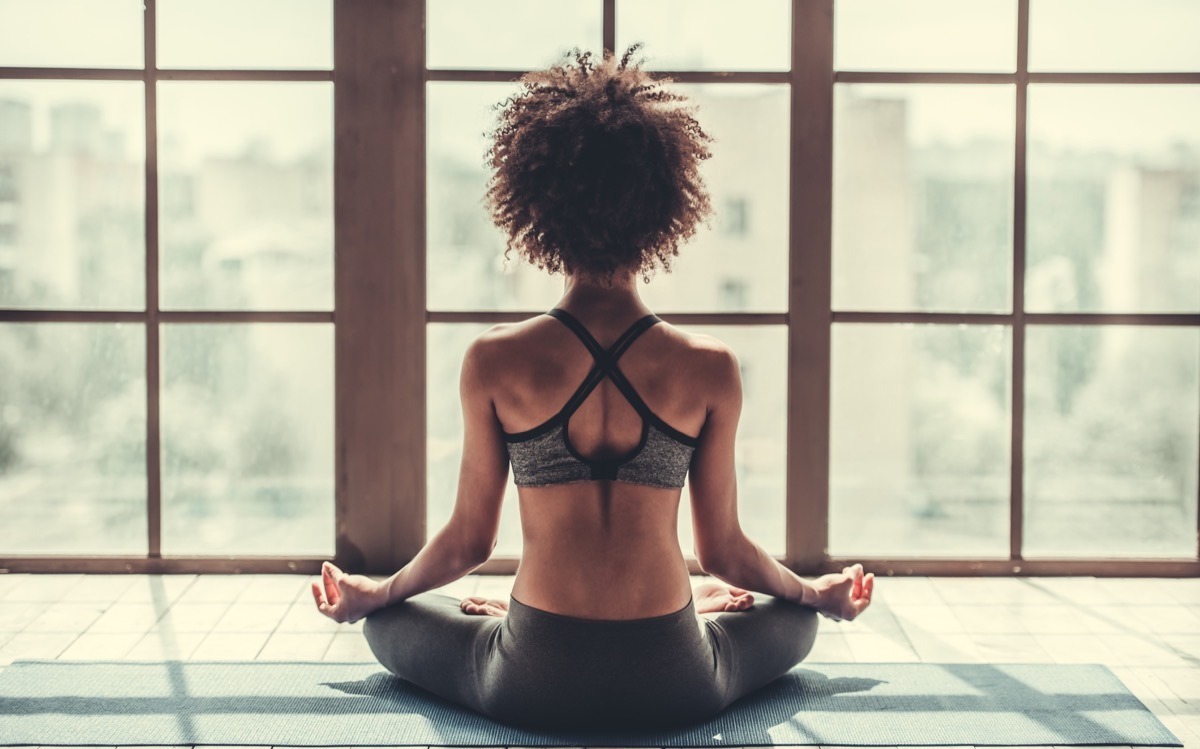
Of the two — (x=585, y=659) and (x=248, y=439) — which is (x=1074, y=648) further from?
(x=248, y=439)

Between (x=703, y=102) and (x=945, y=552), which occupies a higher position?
(x=703, y=102)

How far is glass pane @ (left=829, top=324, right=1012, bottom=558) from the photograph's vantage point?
3395 mm

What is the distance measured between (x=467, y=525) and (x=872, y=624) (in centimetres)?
125

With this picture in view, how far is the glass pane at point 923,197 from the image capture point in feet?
11.0

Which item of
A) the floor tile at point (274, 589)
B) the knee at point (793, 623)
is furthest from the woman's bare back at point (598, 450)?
the floor tile at point (274, 589)

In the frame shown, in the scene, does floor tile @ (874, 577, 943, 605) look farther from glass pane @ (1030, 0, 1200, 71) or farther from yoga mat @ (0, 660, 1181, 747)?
glass pane @ (1030, 0, 1200, 71)

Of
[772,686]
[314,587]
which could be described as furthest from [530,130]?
[772,686]

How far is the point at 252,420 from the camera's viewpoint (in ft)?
11.2

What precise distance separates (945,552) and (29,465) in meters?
2.66

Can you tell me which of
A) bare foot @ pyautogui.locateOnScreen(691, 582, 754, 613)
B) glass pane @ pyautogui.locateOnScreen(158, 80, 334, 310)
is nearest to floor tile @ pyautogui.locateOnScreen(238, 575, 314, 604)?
glass pane @ pyautogui.locateOnScreen(158, 80, 334, 310)

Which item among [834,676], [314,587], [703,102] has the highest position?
[703,102]

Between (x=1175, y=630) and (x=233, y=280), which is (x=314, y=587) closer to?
(x=233, y=280)

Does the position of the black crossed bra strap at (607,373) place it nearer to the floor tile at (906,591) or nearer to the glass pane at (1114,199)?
the floor tile at (906,591)

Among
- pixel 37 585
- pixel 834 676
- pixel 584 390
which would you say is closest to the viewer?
pixel 584 390
